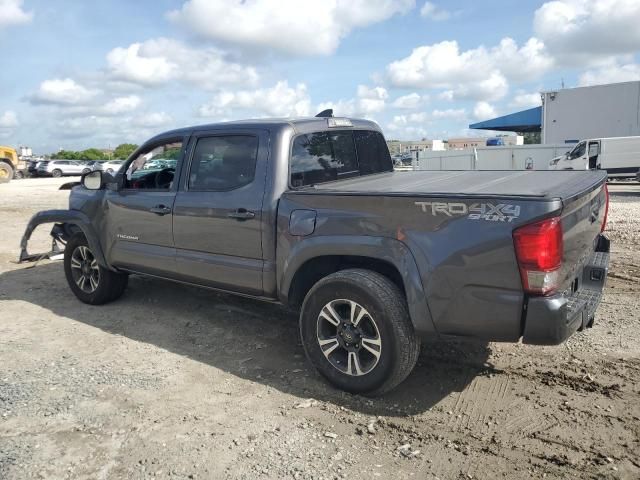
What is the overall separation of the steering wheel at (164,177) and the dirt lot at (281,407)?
136cm

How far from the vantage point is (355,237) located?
143 inches

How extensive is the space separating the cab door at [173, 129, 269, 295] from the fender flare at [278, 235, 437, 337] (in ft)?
1.47

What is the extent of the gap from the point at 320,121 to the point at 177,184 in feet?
4.59

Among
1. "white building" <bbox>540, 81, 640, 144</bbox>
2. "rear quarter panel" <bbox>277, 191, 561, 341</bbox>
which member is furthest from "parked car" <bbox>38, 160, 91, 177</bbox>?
"rear quarter panel" <bbox>277, 191, 561, 341</bbox>

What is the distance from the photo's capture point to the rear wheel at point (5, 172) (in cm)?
3322

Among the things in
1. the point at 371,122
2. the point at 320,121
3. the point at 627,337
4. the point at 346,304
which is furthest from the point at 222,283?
the point at 627,337

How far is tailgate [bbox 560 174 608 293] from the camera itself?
3.13 meters

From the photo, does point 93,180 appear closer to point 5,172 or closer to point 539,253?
point 539,253

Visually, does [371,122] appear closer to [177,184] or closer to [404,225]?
[177,184]

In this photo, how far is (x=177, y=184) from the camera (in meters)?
4.87

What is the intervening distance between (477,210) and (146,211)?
10.6 ft

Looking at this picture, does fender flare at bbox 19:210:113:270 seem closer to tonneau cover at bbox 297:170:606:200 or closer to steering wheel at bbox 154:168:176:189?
steering wheel at bbox 154:168:176:189

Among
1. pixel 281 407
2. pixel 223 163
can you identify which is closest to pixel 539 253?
pixel 281 407

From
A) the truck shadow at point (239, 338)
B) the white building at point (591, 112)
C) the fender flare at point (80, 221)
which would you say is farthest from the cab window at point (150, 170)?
the white building at point (591, 112)
